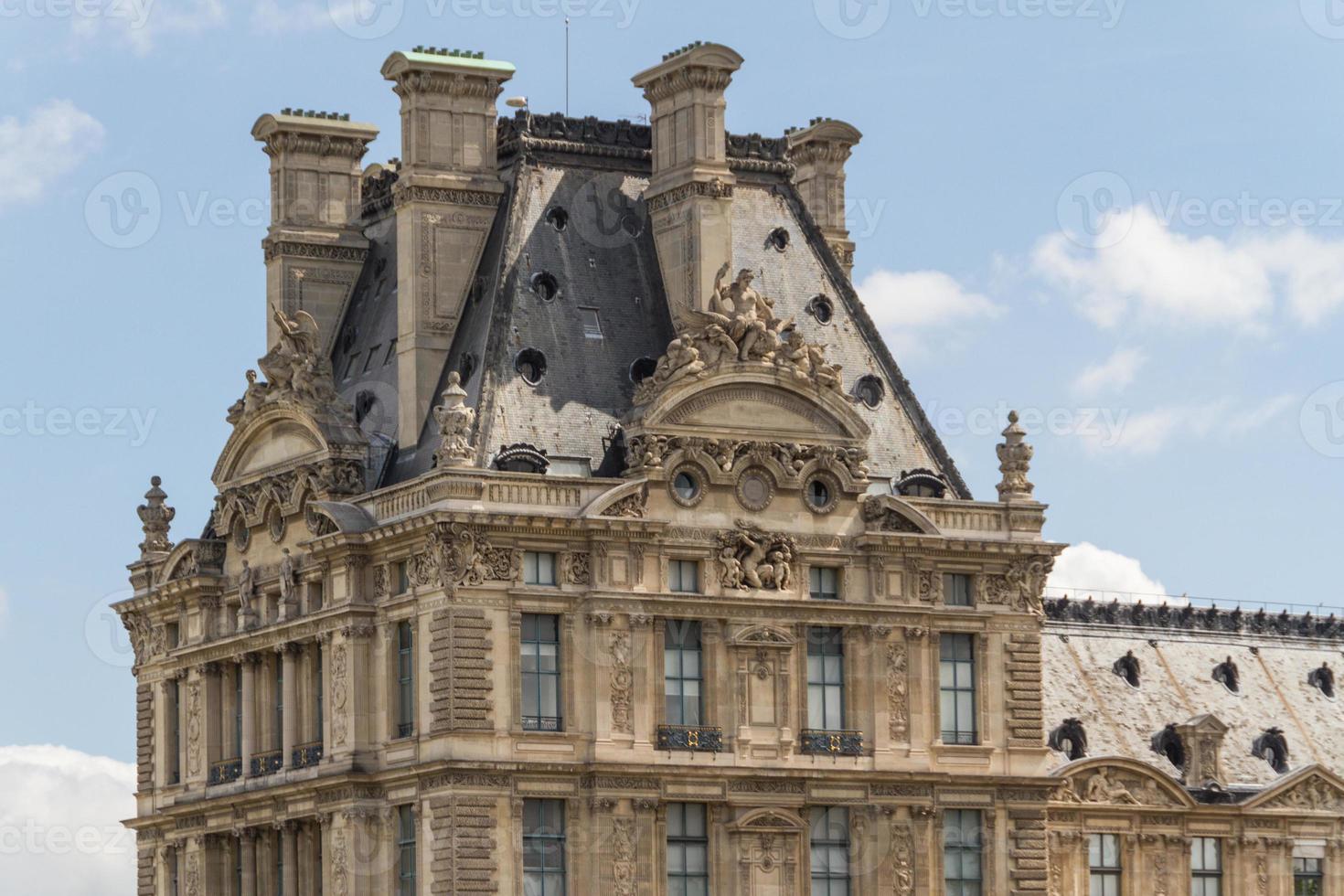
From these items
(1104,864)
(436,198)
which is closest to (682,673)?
(436,198)

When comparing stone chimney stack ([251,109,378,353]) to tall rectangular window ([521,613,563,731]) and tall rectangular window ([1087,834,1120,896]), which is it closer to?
tall rectangular window ([521,613,563,731])

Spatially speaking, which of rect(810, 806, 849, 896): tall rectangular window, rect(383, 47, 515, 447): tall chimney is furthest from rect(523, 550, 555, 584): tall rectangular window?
rect(810, 806, 849, 896): tall rectangular window

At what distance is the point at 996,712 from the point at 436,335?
17460mm

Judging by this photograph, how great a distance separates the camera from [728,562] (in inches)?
3974

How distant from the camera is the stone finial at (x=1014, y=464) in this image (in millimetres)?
105625

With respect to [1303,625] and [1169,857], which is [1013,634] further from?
[1303,625]

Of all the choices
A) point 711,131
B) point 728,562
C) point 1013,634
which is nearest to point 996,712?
point 1013,634

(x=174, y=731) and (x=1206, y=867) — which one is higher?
(x=174, y=731)

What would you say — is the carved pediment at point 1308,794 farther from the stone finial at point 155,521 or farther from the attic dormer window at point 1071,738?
the stone finial at point 155,521

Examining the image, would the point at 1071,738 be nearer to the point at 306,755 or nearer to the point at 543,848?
the point at 543,848

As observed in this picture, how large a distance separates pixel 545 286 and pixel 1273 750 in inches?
1130

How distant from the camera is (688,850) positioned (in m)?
99.8

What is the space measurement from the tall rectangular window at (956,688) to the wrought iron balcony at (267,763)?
1717cm

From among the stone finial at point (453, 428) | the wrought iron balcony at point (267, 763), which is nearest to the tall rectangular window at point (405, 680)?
the stone finial at point (453, 428)
